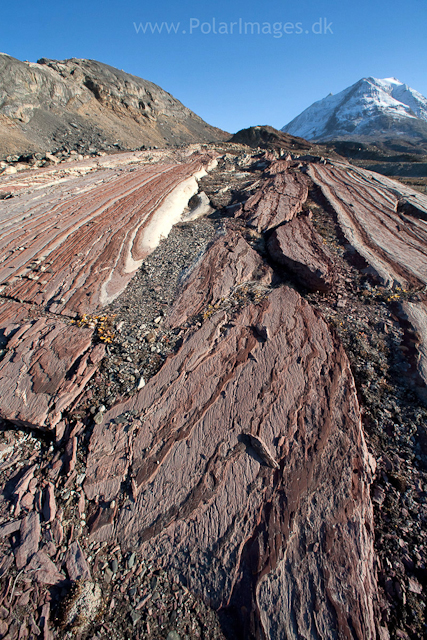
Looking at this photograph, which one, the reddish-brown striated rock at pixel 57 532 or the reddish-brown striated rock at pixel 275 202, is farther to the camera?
the reddish-brown striated rock at pixel 275 202

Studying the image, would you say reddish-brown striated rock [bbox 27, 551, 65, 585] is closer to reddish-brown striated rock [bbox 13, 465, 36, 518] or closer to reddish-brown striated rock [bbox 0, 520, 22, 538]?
reddish-brown striated rock [bbox 0, 520, 22, 538]

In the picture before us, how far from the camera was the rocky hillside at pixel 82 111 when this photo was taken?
74.8ft

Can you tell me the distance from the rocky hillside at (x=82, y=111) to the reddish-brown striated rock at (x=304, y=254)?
54.1ft

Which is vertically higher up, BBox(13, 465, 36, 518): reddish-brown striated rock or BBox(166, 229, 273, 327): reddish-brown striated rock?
BBox(166, 229, 273, 327): reddish-brown striated rock

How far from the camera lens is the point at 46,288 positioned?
5.07 metres

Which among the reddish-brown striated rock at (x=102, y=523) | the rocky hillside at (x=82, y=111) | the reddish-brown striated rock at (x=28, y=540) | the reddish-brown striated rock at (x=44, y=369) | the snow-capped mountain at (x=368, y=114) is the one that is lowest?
the reddish-brown striated rock at (x=28, y=540)

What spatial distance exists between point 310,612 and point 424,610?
830 millimetres

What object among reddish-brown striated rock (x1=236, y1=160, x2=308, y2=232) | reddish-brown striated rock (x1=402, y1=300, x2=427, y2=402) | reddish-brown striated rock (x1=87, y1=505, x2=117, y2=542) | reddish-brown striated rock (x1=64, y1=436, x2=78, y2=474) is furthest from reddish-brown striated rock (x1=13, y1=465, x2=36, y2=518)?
reddish-brown striated rock (x1=236, y1=160, x2=308, y2=232)

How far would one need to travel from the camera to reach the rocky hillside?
22.8 meters

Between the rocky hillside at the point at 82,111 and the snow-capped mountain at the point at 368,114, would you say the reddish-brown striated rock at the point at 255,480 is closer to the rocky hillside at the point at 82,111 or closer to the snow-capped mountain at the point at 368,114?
the rocky hillside at the point at 82,111


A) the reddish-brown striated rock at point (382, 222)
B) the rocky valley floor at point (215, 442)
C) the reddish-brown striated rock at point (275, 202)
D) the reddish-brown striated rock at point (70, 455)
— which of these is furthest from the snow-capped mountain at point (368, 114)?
the reddish-brown striated rock at point (70, 455)

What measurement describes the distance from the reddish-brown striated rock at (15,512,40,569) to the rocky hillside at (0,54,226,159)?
64.9 ft

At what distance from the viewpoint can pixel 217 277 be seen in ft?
17.4

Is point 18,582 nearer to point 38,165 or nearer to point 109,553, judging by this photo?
point 109,553
